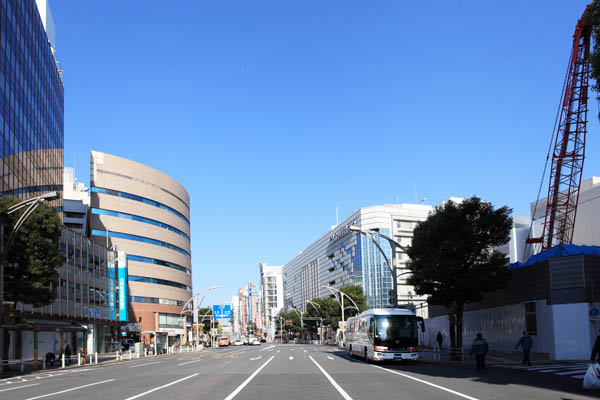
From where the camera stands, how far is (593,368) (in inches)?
563

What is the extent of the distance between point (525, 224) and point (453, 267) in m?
77.0

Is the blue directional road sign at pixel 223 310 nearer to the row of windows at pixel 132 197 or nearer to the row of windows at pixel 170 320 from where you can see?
the row of windows at pixel 170 320

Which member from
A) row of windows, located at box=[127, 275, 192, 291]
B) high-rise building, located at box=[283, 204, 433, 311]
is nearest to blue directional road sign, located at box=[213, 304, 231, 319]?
row of windows, located at box=[127, 275, 192, 291]

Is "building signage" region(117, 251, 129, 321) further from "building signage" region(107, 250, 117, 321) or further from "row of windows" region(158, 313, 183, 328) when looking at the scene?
"row of windows" region(158, 313, 183, 328)

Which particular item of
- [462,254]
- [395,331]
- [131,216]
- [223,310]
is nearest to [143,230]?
[131,216]

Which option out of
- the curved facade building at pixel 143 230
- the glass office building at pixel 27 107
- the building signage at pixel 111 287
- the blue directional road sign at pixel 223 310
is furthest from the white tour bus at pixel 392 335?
the blue directional road sign at pixel 223 310

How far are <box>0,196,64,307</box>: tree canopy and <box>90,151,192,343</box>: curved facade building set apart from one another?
159ft

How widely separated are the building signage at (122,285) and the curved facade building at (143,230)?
4.59m

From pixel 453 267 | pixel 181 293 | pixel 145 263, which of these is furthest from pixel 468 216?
pixel 181 293

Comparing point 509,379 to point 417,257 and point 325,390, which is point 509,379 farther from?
Result: point 417,257

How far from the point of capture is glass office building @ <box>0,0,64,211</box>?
4034cm

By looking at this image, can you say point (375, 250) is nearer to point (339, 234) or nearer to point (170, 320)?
point (339, 234)

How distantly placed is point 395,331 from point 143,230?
206 ft

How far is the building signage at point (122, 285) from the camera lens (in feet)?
236
